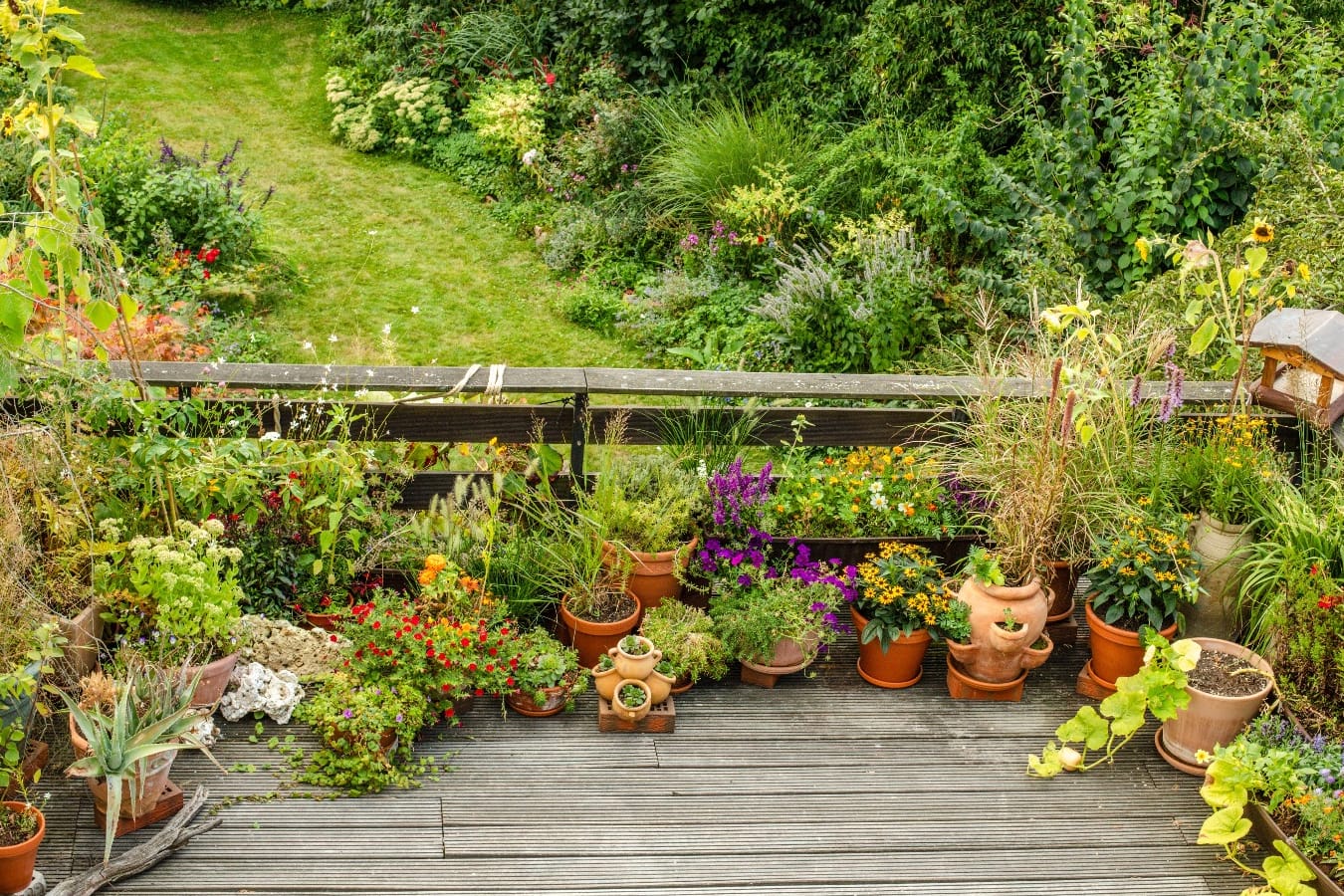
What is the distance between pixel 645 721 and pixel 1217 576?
6.39 ft

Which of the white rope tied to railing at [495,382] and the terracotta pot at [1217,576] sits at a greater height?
the white rope tied to railing at [495,382]

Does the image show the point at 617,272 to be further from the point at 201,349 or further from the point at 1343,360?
the point at 1343,360

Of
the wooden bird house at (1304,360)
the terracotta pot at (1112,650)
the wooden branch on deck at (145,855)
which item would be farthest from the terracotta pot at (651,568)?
the wooden bird house at (1304,360)

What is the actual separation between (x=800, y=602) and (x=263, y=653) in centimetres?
168

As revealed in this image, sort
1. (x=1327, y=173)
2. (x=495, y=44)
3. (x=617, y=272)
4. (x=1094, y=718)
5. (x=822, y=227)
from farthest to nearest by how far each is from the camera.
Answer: (x=495, y=44) < (x=617, y=272) < (x=822, y=227) < (x=1327, y=173) < (x=1094, y=718)

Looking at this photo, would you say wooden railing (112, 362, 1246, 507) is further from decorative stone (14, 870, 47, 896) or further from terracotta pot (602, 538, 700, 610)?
decorative stone (14, 870, 47, 896)

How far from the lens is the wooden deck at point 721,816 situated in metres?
3.21

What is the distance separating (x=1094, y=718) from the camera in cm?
371

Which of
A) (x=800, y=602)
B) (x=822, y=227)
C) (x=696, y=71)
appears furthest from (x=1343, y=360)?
(x=696, y=71)

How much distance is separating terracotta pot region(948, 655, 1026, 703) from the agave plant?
2.26m

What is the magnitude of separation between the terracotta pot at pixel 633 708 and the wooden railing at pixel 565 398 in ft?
2.72

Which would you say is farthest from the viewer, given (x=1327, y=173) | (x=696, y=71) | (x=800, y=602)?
(x=696, y=71)

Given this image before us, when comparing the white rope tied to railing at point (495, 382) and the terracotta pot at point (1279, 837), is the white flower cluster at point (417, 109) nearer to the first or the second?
the white rope tied to railing at point (495, 382)

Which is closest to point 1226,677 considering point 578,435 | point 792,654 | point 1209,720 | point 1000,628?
point 1209,720
